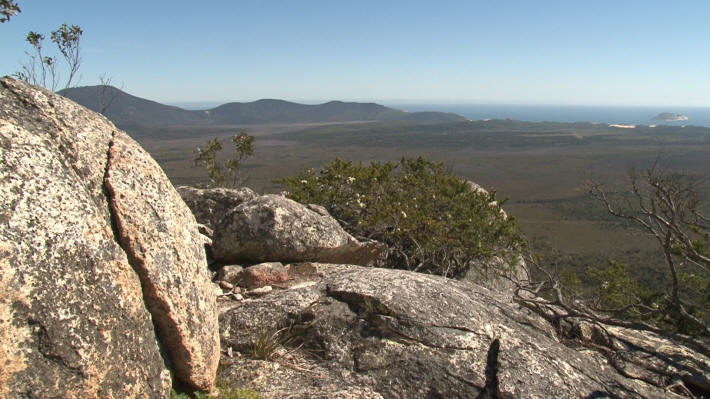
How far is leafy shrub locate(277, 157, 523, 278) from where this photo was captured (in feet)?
34.0

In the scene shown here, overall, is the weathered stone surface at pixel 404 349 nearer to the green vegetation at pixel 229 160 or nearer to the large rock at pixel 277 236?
the large rock at pixel 277 236

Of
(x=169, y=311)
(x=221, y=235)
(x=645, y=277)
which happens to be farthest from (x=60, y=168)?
(x=645, y=277)

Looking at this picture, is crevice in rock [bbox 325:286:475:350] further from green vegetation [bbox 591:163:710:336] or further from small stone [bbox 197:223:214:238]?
small stone [bbox 197:223:214:238]

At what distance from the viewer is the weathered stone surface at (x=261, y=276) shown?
6993mm

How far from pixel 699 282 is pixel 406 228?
6308 millimetres

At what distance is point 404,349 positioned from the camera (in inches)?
217

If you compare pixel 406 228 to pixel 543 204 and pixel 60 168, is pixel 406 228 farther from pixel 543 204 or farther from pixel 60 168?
pixel 543 204

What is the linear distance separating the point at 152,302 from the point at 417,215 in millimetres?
7424

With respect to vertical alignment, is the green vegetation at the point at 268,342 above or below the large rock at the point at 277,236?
below

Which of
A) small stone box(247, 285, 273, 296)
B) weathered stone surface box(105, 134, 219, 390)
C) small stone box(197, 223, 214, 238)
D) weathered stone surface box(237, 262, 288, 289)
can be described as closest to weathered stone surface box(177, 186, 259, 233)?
small stone box(197, 223, 214, 238)

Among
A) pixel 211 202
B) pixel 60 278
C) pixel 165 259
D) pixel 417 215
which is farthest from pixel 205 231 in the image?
pixel 60 278

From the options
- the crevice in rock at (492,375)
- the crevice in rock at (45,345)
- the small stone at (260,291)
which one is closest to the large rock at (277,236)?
the small stone at (260,291)

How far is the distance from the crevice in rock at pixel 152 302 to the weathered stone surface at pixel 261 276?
104 inches

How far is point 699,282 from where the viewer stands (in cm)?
969
